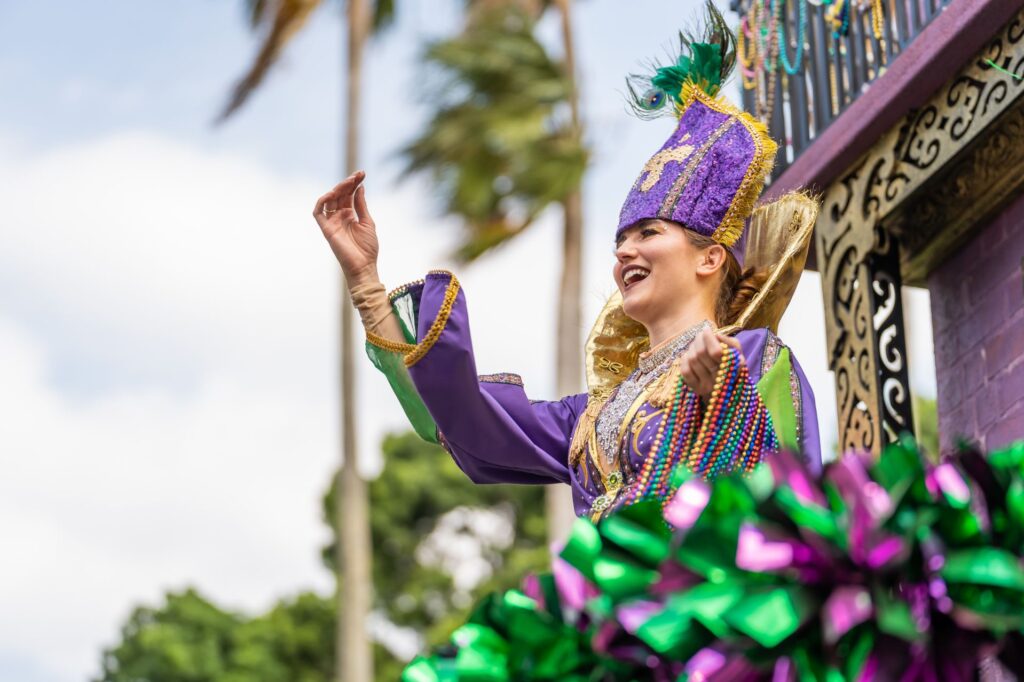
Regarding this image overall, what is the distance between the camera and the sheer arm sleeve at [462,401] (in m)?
4.00

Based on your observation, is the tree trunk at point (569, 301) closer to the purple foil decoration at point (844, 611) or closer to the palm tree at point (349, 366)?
the palm tree at point (349, 366)

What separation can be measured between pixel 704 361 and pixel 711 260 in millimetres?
737

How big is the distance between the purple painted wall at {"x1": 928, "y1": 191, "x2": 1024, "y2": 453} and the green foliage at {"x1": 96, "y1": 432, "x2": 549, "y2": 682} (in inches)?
580

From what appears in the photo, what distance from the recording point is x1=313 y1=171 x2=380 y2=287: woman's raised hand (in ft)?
13.7

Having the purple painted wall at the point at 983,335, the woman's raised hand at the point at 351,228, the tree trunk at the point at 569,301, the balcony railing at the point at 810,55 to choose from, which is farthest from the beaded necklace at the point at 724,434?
the tree trunk at the point at 569,301

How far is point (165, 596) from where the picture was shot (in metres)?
22.1

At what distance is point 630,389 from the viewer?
4129mm

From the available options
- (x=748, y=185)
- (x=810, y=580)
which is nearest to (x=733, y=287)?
(x=748, y=185)

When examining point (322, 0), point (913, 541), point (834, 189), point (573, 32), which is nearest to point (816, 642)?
point (913, 541)

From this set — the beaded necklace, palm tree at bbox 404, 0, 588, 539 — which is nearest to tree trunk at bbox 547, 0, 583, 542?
palm tree at bbox 404, 0, 588, 539

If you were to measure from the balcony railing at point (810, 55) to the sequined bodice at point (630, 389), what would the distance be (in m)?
1.64

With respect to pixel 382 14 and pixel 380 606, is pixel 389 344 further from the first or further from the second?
pixel 380 606

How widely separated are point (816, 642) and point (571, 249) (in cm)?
1369

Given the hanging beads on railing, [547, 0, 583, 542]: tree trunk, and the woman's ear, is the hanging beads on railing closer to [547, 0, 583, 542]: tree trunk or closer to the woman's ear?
the woman's ear
